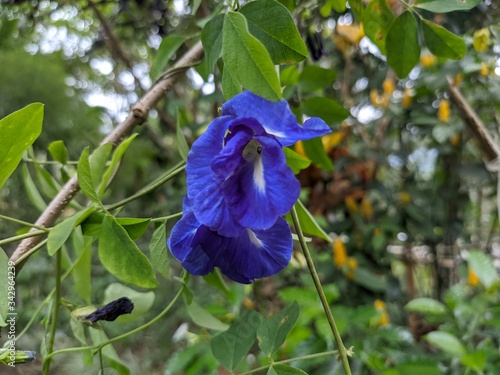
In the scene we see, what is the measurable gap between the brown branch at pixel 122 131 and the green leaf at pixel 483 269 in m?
0.66

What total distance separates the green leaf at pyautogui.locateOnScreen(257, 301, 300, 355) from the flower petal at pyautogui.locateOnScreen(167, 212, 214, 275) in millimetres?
81

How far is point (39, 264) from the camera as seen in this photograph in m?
1.65

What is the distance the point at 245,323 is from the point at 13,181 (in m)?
1.39

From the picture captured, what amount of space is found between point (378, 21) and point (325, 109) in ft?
0.32

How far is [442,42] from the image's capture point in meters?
0.44

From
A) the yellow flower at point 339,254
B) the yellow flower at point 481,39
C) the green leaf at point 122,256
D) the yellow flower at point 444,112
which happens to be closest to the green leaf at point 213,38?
the green leaf at point 122,256

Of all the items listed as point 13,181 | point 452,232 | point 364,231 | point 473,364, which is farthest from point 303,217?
point 13,181

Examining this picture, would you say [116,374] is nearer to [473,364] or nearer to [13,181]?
[473,364]

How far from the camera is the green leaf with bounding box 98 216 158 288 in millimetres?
309

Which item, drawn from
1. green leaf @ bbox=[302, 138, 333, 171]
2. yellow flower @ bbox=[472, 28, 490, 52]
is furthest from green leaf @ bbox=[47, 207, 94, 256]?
yellow flower @ bbox=[472, 28, 490, 52]

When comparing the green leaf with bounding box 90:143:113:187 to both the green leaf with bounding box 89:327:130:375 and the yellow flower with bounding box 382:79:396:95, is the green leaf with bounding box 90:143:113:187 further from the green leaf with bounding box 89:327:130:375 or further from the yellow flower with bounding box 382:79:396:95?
the yellow flower with bounding box 382:79:396:95

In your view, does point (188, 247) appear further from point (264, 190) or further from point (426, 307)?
point (426, 307)

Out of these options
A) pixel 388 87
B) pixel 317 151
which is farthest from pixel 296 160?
pixel 388 87

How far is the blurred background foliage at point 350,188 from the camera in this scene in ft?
2.68
